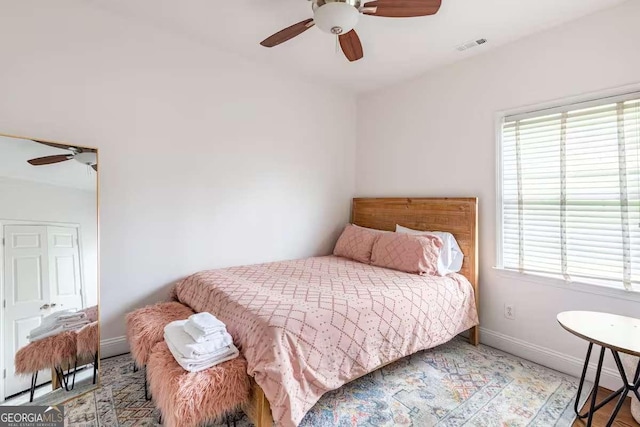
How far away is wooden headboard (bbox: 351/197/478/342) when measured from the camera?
2703mm

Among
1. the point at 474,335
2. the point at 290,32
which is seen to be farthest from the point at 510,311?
the point at 290,32

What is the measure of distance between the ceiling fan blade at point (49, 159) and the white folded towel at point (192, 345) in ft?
4.59

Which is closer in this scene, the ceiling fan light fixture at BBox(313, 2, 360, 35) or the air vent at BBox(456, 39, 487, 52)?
the ceiling fan light fixture at BBox(313, 2, 360, 35)

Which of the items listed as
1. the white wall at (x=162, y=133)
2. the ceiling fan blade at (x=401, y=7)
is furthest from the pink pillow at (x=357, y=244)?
the ceiling fan blade at (x=401, y=7)

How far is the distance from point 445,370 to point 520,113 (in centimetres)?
217

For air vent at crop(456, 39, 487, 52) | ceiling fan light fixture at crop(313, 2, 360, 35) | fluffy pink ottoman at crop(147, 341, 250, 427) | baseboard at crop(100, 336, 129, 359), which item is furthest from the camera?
air vent at crop(456, 39, 487, 52)

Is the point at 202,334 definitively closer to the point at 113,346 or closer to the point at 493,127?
the point at 113,346

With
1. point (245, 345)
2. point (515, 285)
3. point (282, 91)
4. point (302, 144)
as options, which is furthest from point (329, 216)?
point (245, 345)

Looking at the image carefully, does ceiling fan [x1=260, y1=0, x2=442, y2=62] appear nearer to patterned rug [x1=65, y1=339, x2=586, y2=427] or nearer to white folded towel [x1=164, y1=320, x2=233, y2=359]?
white folded towel [x1=164, y1=320, x2=233, y2=359]

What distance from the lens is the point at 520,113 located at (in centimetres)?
250

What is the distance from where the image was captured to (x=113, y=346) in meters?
2.36

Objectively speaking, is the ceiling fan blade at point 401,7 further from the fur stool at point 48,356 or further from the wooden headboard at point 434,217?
the fur stool at point 48,356

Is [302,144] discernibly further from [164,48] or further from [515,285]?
→ [515,285]

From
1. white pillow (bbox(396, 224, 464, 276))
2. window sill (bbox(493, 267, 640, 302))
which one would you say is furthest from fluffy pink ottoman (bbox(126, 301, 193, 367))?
window sill (bbox(493, 267, 640, 302))
